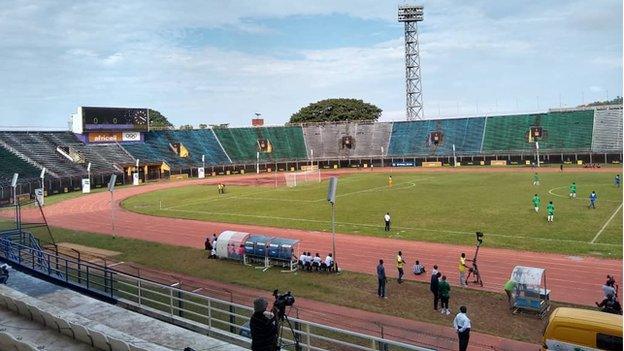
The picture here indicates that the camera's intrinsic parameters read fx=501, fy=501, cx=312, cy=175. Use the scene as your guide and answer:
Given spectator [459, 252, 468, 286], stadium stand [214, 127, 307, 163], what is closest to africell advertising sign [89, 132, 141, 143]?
stadium stand [214, 127, 307, 163]

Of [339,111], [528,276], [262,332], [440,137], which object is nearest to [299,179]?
[440,137]

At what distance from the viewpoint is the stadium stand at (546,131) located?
78625mm

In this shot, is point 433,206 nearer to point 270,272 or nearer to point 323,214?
point 323,214

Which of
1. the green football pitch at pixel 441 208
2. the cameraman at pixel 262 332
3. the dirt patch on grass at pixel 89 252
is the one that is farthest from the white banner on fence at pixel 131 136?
the cameraman at pixel 262 332

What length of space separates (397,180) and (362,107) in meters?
72.9

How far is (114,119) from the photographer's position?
258 feet

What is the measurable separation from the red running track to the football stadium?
0.14 metres

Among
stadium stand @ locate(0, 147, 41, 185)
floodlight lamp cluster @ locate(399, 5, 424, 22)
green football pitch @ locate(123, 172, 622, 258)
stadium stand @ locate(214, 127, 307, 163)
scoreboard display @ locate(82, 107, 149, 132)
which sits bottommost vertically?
green football pitch @ locate(123, 172, 622, 258)

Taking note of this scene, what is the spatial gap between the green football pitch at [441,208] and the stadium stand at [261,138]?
2951 cm

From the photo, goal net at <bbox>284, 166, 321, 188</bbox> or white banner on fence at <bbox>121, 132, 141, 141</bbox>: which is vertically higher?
white banner on fence at <bbox>121, 132, 141, 141</bbox>

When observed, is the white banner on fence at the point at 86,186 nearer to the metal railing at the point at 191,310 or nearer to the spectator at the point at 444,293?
the metal railing at the point at 191,310

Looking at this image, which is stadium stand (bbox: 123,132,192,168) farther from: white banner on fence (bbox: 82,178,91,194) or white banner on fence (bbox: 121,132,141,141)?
white banner on fence (bbox: 82,178,91,194)

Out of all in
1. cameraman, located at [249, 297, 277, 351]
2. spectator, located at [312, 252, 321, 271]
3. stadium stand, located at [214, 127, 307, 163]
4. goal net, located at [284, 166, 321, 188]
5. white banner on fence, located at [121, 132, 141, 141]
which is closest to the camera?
cameraman, located at [249, 297, 277, 351]

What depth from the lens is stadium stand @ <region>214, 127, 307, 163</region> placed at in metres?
92.8
